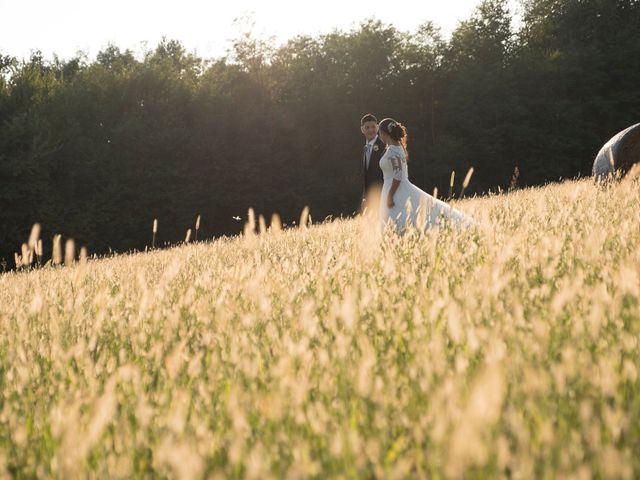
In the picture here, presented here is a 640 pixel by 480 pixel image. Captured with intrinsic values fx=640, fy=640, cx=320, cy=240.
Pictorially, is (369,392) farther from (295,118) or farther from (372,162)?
(295,118)

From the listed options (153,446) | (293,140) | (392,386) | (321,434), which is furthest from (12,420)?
(293,140)

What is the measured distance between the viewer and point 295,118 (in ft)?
119

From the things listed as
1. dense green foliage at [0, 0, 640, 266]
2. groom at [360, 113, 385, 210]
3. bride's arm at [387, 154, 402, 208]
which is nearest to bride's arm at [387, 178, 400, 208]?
bride's arm at [387, 154, 402, 208]

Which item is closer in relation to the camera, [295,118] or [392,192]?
[392,192]

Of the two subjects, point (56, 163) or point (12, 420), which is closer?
point (12, 420)

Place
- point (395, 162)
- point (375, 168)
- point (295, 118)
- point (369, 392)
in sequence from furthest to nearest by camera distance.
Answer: point (295, 118) < point (375, 168) < point (395, 162) < point (369, 392)

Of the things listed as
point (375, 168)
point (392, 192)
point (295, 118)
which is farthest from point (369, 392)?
point (295, 118)

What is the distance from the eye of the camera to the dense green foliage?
28.8 metres

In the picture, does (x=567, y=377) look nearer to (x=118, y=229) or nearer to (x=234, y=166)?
(x=118, y=229)

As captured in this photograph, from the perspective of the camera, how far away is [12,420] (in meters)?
2.00

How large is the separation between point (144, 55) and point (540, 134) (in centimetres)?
2578

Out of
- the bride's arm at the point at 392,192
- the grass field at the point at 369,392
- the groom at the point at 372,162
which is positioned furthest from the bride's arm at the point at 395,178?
the grass field at the point at 369,392

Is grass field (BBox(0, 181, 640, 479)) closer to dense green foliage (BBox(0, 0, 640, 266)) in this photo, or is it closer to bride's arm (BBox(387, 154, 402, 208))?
bride's arm (BBox(387, 154, 402, 208))

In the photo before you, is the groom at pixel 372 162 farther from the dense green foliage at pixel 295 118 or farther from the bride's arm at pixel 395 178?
the dense green foliage at pixel 295 118
